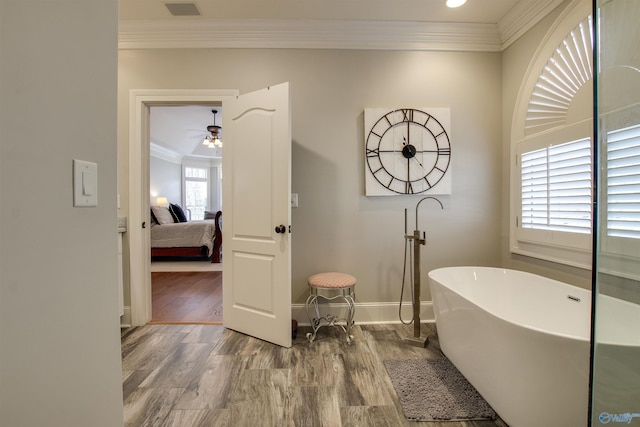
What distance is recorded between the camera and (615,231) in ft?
2.61

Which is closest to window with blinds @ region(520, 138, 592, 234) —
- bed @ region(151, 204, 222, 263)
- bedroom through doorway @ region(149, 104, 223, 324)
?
bedroom through doorway @ region(149, 104, 223, 324)

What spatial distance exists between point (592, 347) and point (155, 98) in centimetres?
319

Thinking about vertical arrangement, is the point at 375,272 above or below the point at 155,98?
below

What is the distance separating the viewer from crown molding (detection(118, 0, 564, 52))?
241 cm

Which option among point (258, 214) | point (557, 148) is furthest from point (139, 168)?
point (557, 148)

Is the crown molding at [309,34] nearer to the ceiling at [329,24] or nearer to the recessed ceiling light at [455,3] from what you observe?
the ceiling at [329,24]

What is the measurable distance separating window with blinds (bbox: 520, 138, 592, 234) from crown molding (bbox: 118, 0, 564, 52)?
119 centimetres

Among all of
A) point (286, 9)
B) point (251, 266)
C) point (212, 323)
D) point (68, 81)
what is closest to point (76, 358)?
point (68, 81)

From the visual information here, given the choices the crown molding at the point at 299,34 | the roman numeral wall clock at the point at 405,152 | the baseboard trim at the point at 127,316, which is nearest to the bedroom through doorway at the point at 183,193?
the baseboard trim at the point at 127,316

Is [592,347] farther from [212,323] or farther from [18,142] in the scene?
[212,323]

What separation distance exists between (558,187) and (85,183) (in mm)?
2618

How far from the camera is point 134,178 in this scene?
2457 mm

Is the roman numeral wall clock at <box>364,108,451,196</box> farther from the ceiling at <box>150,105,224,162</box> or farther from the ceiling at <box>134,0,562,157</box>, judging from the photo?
the ceiling at <box>150,105,224,162</box>

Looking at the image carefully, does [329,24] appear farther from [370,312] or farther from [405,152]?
[370,312]
